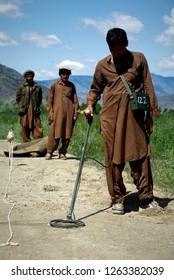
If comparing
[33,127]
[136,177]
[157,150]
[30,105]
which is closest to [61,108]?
[30,105]

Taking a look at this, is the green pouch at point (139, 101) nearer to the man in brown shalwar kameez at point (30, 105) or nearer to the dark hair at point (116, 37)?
the dark hair at point (116, 37)

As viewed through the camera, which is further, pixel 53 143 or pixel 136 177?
pixel 53 143

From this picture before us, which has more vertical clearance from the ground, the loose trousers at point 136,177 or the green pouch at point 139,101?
the green pouch at point 139,101

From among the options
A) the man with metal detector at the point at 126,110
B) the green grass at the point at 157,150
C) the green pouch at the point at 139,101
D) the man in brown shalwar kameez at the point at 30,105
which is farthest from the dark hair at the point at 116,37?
the man in brown shalwar kameez at the point at 30,105

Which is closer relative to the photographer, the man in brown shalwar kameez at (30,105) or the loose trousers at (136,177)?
Answer: the loose trousers at (136,177)

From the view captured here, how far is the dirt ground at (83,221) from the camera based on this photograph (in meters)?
3.88

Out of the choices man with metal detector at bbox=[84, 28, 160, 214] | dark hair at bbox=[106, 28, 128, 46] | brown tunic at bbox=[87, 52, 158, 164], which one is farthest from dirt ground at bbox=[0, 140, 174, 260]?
dark hair at bbox=[106, 28, 128, 46]

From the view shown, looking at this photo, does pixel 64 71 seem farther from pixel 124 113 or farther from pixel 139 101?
pixel 139 101

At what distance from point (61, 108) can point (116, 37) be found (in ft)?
17.6

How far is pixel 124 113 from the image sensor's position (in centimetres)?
505

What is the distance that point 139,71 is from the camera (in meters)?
5.12

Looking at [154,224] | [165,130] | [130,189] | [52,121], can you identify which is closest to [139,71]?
[154,224]

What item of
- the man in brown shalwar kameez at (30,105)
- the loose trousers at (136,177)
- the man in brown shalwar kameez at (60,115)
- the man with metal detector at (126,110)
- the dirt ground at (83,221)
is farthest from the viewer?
the man in brown shalwar kameez at (30,105)
